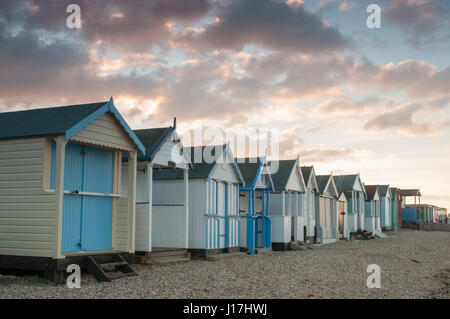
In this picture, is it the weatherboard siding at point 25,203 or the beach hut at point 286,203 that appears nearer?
the weatherboard siding at point 25,203

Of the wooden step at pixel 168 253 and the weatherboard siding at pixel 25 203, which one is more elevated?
the weatherboard siding at pixel 25 203

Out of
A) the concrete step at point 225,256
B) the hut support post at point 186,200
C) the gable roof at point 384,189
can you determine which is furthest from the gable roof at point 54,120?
the gable roof at point 384,189

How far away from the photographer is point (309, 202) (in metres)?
28.6

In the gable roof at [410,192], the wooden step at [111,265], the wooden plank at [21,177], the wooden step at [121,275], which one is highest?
the gable roof at [410,192]

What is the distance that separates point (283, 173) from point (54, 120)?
1508 cm

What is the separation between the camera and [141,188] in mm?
16672

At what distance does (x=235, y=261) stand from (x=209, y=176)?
3.16 m

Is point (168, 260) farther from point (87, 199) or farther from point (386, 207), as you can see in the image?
point (386, 207)

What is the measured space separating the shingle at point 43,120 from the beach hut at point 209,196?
19.9 feet

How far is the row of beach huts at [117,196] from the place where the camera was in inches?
457

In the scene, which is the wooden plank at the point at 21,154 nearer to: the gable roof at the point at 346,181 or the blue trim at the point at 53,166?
the blue trim at the point at 53,166

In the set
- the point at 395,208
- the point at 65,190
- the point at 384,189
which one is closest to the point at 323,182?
the point at 65,190
